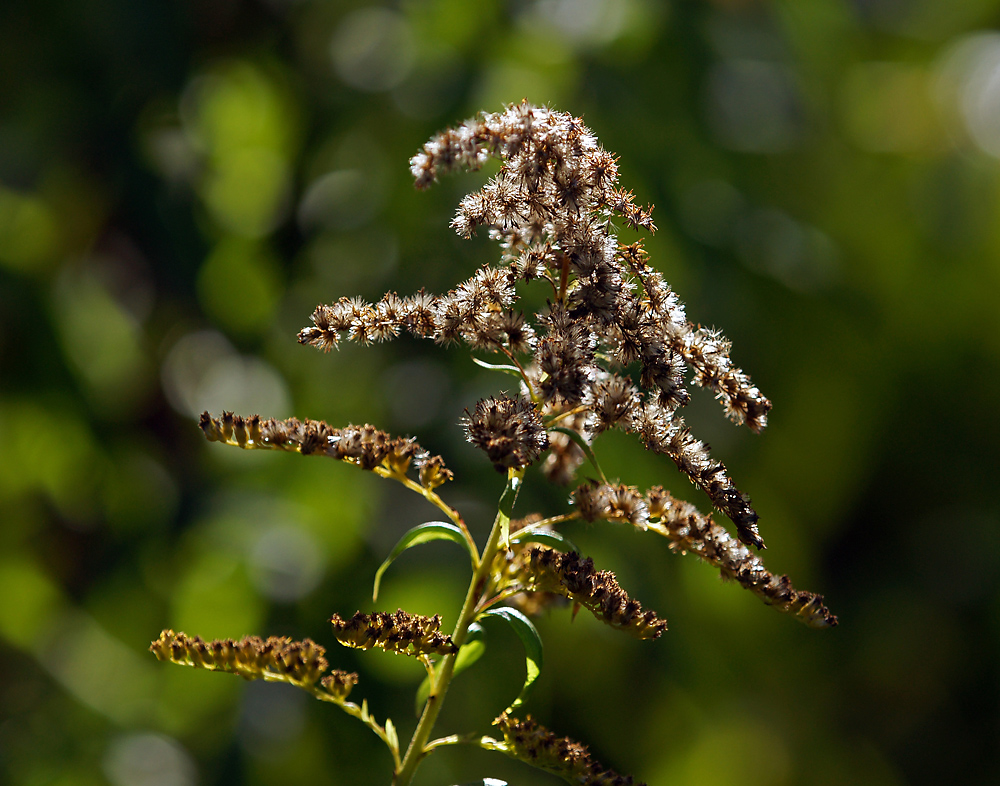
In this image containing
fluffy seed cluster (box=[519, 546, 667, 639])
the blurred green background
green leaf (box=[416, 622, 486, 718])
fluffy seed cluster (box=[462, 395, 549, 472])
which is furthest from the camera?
the blurred green background

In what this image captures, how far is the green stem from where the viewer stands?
1.08 m

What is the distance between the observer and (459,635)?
1.11 metres

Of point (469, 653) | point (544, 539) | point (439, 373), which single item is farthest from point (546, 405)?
point (439, 373)

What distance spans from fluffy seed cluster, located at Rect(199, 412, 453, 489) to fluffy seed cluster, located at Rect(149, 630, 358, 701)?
27cm

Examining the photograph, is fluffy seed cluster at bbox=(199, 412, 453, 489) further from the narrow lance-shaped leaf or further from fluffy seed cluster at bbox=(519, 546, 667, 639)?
fluffy seed cluster at bbox=(519, 546, 667, 639)

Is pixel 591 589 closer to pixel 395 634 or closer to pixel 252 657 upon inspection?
pixel 395 634

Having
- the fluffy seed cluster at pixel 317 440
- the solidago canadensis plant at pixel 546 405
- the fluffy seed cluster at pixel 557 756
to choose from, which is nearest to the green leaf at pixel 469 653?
the solidago canadensis plant at pixel 546 405

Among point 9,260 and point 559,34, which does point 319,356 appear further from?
point 559,34

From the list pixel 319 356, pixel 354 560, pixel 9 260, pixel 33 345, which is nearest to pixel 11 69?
pixel 9 260

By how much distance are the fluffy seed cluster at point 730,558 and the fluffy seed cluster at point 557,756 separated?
12.2 inches

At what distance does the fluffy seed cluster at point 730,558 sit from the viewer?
3.42 feet

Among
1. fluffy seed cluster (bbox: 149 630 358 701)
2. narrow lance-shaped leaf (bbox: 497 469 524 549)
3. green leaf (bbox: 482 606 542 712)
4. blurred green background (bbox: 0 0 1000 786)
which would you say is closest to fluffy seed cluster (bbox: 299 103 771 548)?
narrow lance-shaped leaf (bbox: 497 469 524 549)

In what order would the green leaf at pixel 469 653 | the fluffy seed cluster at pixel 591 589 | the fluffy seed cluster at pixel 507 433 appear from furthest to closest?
the green leaf at pixel 469 653
the fluffy seed cluster at pixel 591 589
the fluffy seed cluster at pixel 507 433

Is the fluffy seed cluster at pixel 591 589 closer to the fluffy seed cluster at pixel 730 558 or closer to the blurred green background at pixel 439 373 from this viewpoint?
the fluffy seed cluster at pixel 730 558
